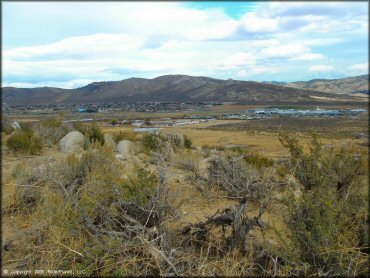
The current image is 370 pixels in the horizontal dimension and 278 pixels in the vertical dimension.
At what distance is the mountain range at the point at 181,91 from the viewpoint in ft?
302

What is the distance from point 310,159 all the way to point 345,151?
75.0 inches

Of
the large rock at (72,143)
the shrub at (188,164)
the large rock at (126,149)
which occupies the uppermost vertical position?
the large rock at (72,143)

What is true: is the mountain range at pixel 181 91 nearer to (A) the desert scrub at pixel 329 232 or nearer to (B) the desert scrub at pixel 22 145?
(B) the desert scrub at pixel 22 145

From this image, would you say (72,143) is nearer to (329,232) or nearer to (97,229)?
(97,229)

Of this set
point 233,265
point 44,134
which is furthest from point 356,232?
point 44,134

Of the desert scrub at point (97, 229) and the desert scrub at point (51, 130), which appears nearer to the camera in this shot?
the desert scrub at point (97, 229)

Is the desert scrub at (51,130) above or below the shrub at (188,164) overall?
above

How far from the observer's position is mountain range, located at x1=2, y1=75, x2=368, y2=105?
92.0 m

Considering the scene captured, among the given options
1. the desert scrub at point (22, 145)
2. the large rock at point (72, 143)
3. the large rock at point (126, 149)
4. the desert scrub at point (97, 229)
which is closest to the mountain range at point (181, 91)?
the large rock at point (126, 149)

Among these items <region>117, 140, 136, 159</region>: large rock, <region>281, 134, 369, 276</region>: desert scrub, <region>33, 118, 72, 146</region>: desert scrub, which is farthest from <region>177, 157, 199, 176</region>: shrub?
<region>33, 118, 72, 146</region>: desert scrub

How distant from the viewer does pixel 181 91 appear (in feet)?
388

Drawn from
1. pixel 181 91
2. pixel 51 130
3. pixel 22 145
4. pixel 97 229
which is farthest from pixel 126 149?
pixel 181 91

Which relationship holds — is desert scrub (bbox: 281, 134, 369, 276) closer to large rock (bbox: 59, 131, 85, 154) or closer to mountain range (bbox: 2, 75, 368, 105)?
large rock (bbox: 59, 131, 85, 154)

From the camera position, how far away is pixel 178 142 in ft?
68.0
